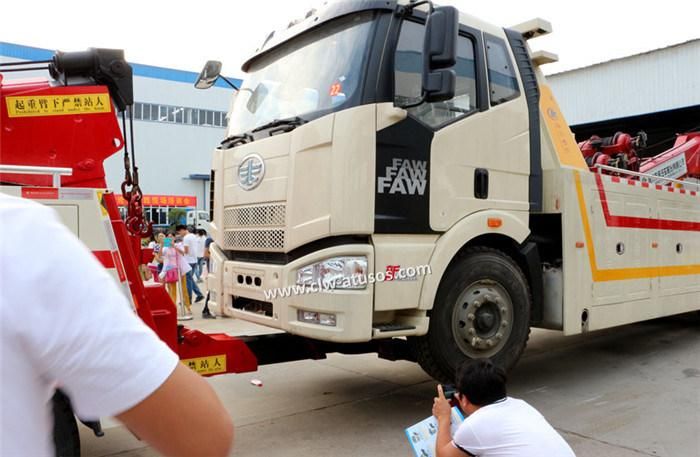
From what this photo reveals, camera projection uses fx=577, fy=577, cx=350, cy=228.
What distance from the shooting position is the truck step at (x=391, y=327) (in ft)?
12.6

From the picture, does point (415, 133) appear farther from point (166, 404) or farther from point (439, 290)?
point (166, 404)

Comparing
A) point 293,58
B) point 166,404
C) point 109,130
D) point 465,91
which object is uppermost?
point 293,58

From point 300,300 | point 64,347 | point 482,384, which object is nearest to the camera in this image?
point 64,347

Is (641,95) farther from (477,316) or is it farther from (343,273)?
(343,273)

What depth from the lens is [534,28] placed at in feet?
16.7

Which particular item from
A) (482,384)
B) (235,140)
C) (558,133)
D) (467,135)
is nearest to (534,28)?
(558,133)

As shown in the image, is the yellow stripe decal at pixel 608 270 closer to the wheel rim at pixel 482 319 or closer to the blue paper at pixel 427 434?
the wheel rim at pixel 482 319

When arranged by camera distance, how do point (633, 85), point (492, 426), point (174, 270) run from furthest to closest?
1. point (633, 85)
2. point (174, 270)
3. point (492, 426)

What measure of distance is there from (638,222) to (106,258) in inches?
191

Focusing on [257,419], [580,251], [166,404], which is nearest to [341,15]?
[580,251]

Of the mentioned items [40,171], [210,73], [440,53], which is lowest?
[40,171]

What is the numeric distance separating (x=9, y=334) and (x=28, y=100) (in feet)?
9.69

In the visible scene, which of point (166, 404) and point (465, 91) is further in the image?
point (465, 91)

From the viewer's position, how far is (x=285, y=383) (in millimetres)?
5520
